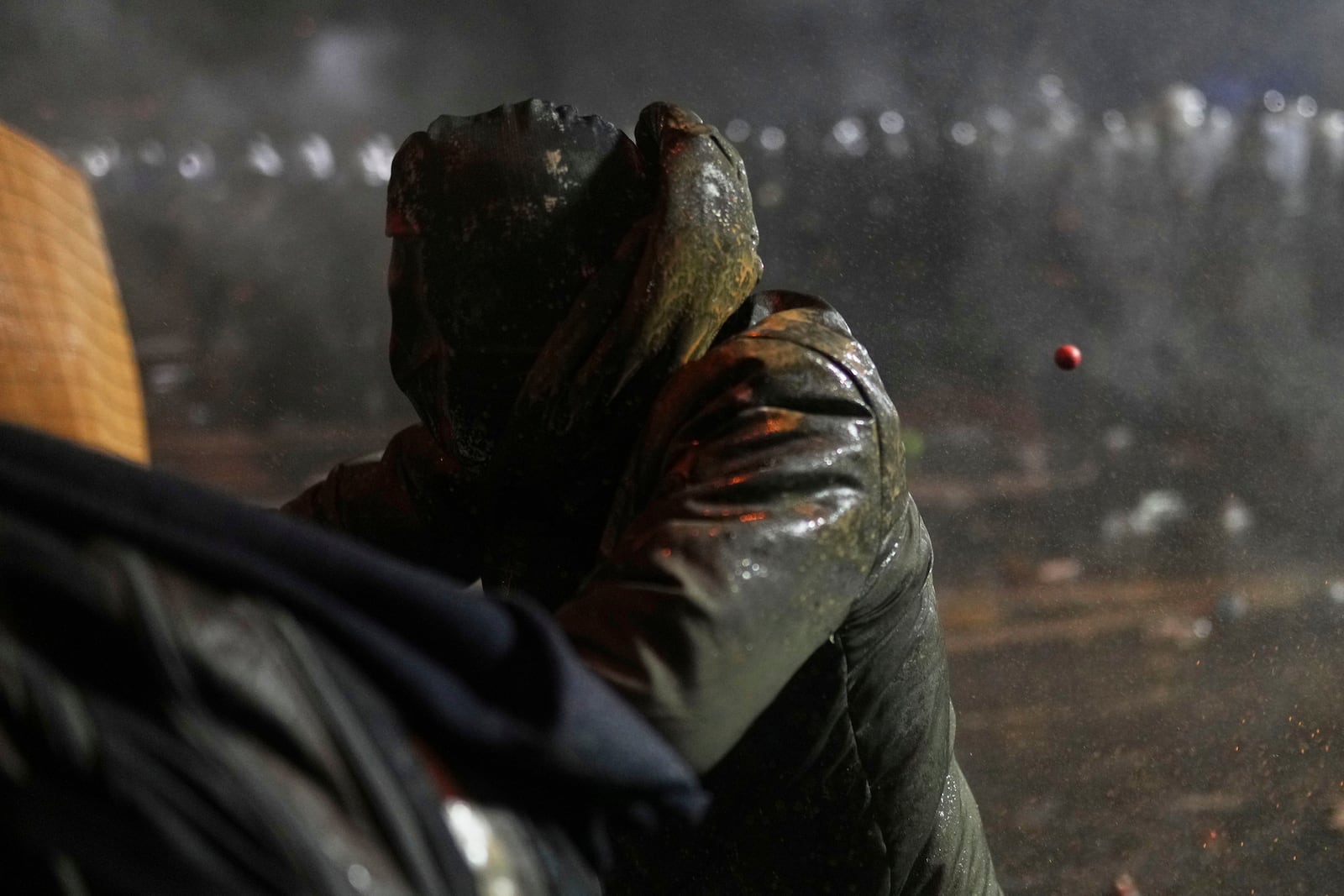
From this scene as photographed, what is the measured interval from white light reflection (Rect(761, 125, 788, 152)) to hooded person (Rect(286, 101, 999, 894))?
1.66 meters

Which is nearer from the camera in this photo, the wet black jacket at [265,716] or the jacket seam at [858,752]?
the wet black jacket at [265,716]

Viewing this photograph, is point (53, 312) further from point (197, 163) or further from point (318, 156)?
point (197, 163)

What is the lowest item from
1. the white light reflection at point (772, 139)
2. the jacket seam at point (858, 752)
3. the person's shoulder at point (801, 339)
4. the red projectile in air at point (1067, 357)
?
the red projectile in air at point (1067, 357)

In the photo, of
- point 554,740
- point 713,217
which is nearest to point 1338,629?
point 713,217

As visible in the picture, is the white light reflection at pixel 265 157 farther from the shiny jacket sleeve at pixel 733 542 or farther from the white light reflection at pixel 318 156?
the shiny jacket sleeve at pixel 733 542

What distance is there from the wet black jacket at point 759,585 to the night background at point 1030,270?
4.87 feet

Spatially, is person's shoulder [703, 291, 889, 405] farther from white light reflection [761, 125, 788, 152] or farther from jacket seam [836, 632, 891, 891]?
white light reflection [761, 125, 788, 152]

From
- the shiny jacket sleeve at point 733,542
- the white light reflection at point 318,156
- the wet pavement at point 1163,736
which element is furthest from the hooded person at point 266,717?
the white light reflection at point 318,156

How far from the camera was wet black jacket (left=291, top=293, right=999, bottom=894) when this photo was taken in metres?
0.64

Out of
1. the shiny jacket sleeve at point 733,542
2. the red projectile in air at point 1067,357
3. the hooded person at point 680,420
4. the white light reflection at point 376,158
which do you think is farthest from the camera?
the white light reflection at point 376,158

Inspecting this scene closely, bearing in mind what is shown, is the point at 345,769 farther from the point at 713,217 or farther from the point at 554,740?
the point at 713,217

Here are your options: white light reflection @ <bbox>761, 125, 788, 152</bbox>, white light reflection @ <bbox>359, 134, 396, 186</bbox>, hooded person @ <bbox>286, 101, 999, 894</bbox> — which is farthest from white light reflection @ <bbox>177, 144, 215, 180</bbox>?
hooded person @ <bbox>286, 101, 999, 894</bbox>

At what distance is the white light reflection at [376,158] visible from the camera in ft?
8.96

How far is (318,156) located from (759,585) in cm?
254
